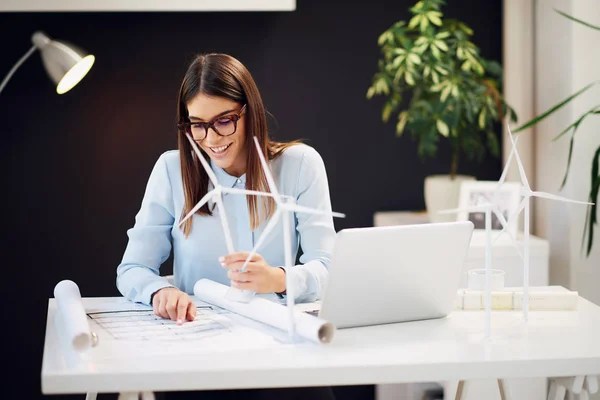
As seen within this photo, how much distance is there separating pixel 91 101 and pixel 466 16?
1.87m

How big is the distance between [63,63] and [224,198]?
0.88 meters

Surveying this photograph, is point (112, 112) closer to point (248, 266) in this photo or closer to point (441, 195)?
point (441, 195)

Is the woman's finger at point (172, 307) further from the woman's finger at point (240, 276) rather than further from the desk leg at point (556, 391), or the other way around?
the desk leg at point (556, 391)

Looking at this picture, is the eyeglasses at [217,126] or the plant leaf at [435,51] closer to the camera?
the eyeglasses at [217,126]

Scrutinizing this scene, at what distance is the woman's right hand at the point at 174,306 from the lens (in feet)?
6.73

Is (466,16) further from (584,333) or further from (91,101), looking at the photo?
(584,333)

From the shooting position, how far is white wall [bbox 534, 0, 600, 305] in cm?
351

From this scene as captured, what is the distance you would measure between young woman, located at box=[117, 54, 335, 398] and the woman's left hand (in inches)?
4.4

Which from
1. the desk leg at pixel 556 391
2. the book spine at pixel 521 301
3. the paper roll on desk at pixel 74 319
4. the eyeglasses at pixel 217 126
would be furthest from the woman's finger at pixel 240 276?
the desk leg at pixel 556 391

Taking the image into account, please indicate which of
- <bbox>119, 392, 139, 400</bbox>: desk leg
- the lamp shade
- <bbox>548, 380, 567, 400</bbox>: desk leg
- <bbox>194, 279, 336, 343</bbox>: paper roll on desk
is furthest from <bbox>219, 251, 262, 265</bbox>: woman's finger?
the lamp shade

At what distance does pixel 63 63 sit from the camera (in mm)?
2932

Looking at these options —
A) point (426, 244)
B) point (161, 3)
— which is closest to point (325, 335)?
point (426, 244)

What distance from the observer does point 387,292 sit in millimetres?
1962

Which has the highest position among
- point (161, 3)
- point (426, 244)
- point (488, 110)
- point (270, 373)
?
point (161, 3)
